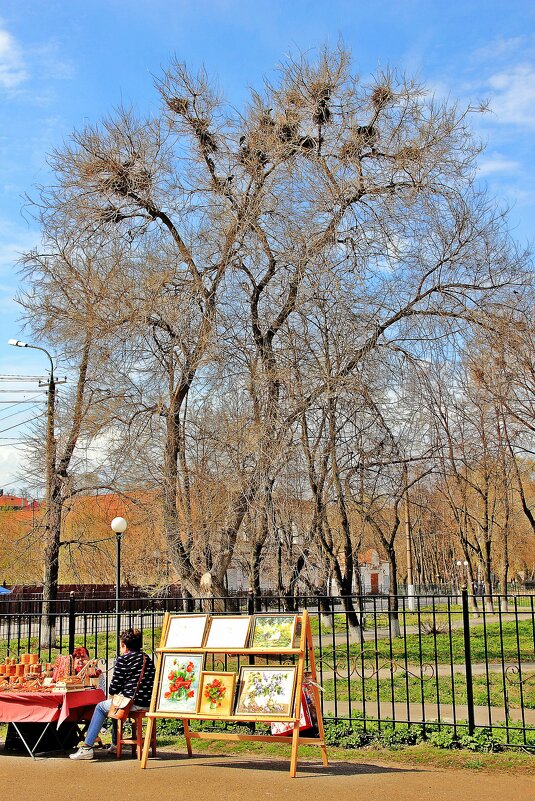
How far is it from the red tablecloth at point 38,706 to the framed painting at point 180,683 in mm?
952

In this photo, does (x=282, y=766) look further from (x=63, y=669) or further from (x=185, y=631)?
(x=63, y=669)

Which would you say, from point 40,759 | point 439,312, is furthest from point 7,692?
point 439,312

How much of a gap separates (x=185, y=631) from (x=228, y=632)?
19.2 inches

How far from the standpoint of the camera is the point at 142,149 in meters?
14.2

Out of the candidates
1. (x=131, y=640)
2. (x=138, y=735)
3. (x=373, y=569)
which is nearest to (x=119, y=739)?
(x=138, y=735)

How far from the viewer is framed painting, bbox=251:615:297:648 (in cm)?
754

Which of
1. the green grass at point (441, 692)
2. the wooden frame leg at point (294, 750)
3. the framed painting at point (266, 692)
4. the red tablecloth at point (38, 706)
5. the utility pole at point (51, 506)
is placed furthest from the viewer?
the utility pole at point (51, 506)

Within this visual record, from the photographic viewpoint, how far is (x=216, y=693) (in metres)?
7.53

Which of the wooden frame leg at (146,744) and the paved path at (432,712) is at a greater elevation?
the wooden frame leg at (146,744)

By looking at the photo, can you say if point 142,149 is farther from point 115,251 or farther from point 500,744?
point 500,744

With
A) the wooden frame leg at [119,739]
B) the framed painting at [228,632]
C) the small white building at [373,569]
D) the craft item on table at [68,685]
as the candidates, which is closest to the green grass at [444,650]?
the small white building at [373,569]

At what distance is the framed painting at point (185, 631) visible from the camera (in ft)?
25.9

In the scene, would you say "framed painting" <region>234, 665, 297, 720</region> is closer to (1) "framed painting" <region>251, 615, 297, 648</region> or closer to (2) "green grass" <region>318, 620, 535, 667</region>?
(1) "framed painting" <region>251, 615, 297, 648</region>

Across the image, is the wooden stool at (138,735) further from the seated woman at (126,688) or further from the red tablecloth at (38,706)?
the red tablecloth at (38,706)
